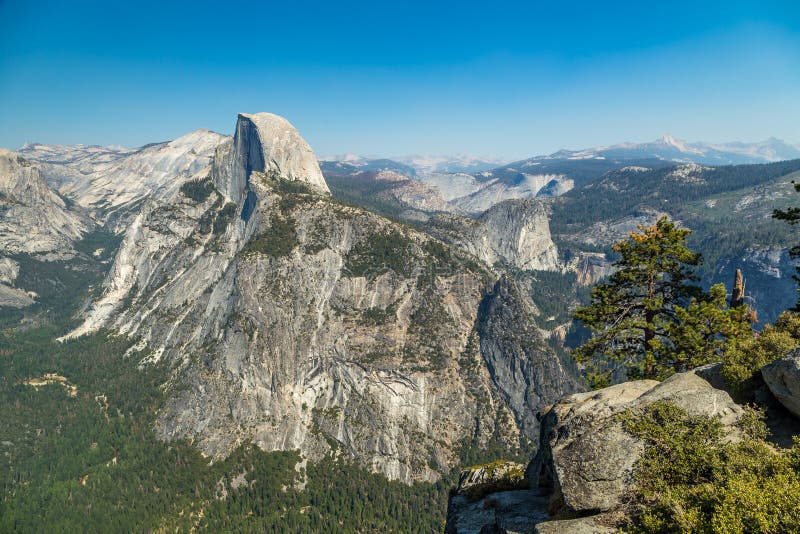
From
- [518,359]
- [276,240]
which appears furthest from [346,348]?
[518,359]

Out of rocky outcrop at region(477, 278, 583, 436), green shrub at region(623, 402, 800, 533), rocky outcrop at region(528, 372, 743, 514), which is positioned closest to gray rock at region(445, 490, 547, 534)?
rocky outcrop at region(528, 372, 743, 514)

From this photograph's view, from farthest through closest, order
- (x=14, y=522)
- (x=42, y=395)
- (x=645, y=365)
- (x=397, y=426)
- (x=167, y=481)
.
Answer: (x=42, y=395) → (x=397, y=426) → (x=167, y=481) → (x=14, y=522) → (x=645, y=365)

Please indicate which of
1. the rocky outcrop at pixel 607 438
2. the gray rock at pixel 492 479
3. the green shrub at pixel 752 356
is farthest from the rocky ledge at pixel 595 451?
the gray rock at pixel 492 479

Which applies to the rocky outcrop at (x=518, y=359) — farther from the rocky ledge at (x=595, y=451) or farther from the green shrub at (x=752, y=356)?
the green shrub at (x=752, y=356)

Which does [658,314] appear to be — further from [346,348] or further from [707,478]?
[346,348]

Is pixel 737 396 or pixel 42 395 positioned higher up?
pixel 737 396

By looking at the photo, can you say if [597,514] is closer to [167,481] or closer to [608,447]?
[608,447]

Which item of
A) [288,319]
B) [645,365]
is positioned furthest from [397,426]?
[645,365]
